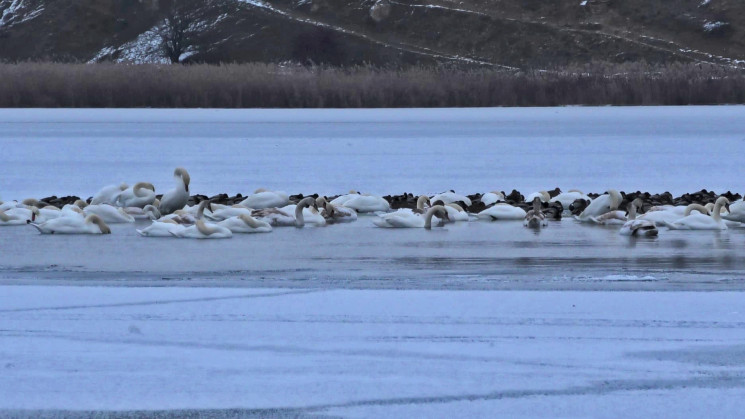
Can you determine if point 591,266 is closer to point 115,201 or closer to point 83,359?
point 83,359

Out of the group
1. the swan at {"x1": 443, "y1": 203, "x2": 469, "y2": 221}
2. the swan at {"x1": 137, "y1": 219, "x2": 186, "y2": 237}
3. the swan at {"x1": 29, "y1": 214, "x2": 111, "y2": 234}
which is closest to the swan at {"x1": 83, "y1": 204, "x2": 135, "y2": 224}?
the swan at {"x1": 29, "y1": 214, "x2": 111, "y2": 234}

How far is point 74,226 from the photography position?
10.9 meters

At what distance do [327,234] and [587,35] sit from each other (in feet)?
254

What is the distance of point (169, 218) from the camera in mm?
11156

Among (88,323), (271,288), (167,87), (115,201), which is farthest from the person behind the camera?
A: (167,87)

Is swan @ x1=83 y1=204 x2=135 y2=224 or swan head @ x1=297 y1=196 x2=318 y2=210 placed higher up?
swan head @ x1=297 y1=196 x2=318 y2=210

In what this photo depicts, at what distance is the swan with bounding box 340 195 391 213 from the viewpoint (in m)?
12.7

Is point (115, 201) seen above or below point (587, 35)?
below

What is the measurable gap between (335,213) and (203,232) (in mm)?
1872

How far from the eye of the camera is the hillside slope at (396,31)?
3265 inches

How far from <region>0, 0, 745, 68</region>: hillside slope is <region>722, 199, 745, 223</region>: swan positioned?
69.4m

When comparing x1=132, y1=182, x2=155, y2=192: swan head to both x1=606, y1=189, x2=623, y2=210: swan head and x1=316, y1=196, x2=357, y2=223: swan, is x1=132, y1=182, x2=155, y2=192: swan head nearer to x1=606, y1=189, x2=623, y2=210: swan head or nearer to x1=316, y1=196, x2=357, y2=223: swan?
x1=316, y1=196, x2=357, y2=223: swan

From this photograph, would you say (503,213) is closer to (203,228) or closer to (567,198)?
(567,198)

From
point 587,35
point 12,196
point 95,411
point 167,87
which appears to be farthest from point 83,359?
point 587,35
